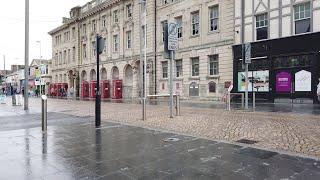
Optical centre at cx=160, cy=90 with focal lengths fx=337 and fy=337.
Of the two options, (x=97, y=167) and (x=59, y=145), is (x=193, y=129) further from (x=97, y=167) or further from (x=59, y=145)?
(x=97, y=167)

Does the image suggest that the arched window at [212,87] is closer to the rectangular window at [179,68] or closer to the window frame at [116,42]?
the rectangular window at [179,68]

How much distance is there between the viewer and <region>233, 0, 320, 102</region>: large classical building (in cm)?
2155

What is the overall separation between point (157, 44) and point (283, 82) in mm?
14982

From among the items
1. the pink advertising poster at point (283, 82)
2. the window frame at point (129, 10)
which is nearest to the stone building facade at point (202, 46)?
the pink advertising poster at point (283, 82)

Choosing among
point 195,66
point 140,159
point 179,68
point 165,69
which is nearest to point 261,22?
point 195,66

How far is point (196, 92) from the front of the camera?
2964 centimetres

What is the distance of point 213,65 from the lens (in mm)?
28484

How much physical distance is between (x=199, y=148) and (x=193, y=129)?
288cm

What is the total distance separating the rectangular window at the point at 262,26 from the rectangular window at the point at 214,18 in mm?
4164

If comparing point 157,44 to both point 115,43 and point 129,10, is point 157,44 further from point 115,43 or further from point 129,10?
point 115,43

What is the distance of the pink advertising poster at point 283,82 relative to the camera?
22844mm

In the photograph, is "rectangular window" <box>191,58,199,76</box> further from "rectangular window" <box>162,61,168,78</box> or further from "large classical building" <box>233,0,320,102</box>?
"large classical building" <box>233,0,320,102</box>

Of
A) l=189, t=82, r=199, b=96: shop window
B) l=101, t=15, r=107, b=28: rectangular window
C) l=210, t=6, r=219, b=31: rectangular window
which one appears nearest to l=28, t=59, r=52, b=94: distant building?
l=101, t=15, r=107, b=28: rectangular window

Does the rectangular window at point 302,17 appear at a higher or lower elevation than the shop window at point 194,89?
higher
